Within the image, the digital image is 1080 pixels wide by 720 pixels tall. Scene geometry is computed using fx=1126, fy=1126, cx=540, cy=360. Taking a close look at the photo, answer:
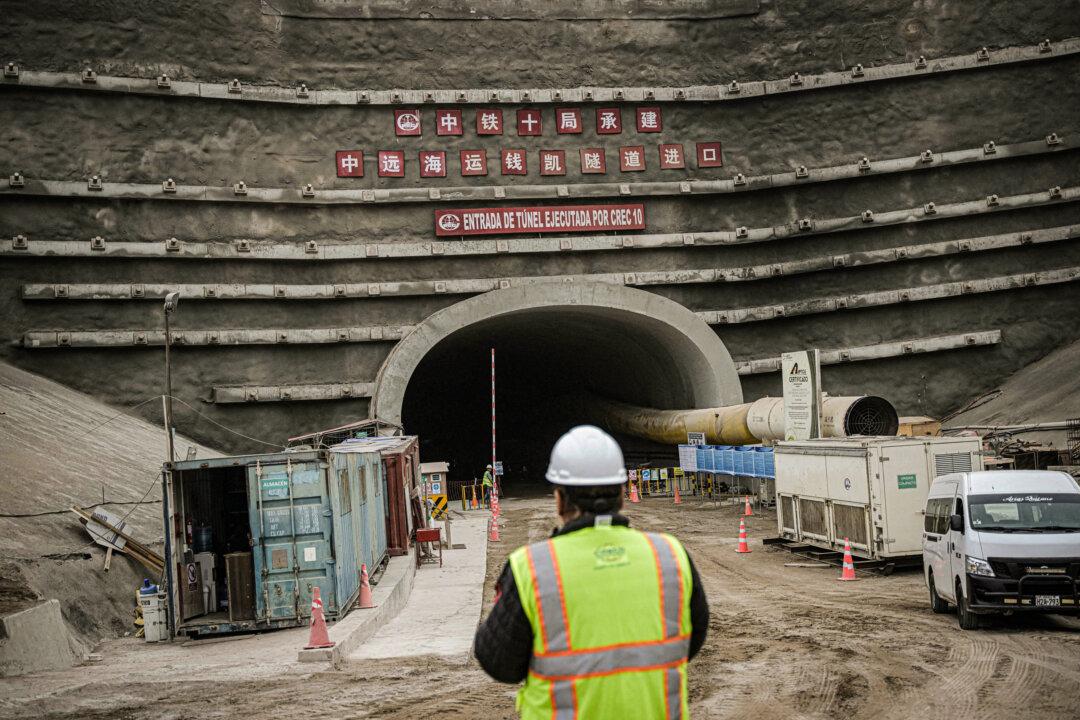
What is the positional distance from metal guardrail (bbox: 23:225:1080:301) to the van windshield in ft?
74.6

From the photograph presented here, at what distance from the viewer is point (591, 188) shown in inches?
1464

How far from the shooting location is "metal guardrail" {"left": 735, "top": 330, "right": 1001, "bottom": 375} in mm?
37219

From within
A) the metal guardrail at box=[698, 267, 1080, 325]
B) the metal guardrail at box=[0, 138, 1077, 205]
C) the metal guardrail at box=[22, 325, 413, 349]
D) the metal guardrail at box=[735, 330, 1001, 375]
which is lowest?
the metal guardrail at box=[735, 330, 1001, 375]

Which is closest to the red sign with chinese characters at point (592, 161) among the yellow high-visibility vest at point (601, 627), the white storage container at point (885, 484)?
the white storage container at point (885, 484)

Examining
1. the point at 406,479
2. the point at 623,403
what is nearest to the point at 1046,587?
the point at 406,479

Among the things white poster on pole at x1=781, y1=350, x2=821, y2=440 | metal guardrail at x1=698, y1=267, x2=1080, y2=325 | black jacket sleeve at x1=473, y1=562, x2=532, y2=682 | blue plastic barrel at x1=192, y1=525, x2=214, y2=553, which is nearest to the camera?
black jacket sleeve at x1=473, y1=562, x2=532, y2=682

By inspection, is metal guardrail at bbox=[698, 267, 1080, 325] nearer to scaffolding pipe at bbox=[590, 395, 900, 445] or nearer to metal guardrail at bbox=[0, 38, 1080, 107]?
scaffolding pipe at bbox=[590, 395, 900, 445]

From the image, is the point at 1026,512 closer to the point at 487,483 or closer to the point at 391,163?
the point at 487,483

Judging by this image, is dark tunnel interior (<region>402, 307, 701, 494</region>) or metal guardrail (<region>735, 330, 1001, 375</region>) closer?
metal guardrail (<region>735, 330, 1001, 375</region>)

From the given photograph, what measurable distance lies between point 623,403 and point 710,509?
1479 cm

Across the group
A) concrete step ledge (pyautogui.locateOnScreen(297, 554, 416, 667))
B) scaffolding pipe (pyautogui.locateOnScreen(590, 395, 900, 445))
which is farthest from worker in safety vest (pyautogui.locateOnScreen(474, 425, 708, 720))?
scaffolding pipe (pyautogui.locateOnScreen(590, 395, 900, 445))

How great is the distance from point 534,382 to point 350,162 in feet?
66.8

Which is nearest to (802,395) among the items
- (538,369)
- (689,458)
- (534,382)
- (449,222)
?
(689,458)

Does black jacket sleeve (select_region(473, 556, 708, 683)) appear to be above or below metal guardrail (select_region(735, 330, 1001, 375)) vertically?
below
